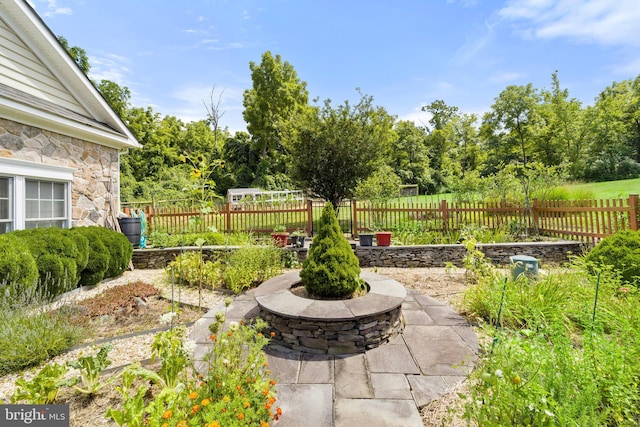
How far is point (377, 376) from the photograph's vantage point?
2.34 metres

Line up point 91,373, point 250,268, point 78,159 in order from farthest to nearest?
point 78,159 < point 250,268 < point 91,373

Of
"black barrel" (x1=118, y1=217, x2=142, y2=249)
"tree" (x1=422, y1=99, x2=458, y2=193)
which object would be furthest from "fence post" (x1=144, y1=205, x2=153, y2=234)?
"tree" (x1=422, y1=99, x2=458, y2=193)

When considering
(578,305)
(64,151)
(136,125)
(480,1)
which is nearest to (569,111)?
(480,1)

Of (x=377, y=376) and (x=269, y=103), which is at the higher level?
(x=269, y=103)

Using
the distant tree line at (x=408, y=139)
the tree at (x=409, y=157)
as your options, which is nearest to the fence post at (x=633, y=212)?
the distant tree line at (x=408, y=139)

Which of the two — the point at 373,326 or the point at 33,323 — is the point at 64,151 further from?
the point at 373,326

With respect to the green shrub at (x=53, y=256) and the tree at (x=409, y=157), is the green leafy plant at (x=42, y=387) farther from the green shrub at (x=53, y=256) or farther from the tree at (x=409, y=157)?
the tree at (x=409, y=157)

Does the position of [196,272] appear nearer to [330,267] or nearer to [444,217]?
[330,267]

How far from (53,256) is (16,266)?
618mm

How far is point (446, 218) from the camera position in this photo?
8.03m

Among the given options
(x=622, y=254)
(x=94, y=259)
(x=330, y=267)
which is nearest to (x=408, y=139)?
(x=622, y=254)

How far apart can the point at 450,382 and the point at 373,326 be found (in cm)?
82

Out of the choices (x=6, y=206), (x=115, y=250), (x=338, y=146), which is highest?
(x=338, y=146)

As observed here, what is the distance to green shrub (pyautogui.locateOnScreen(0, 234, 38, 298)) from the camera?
3.58 metres
